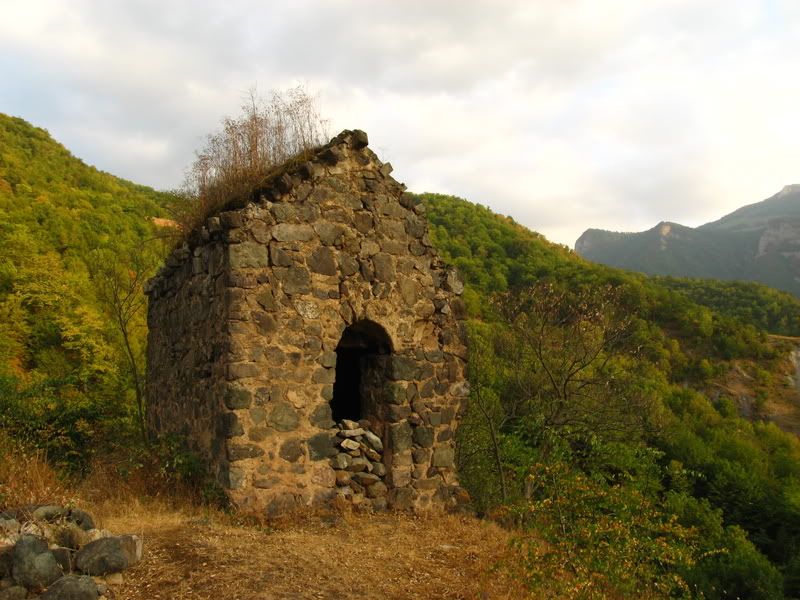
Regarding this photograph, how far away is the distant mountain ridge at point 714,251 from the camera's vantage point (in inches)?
2463

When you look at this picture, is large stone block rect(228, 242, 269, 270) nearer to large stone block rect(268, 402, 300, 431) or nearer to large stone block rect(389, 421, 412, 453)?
large stone block rect(268, 402, 300, 431)

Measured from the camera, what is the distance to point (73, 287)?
21688 mm

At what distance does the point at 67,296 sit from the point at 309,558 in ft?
64.8

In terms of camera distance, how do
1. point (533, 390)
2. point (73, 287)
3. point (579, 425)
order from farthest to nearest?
point (73, 287), point (533, 390), point (579, 425)

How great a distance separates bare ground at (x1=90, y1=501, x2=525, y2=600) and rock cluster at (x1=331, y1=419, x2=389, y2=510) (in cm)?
28

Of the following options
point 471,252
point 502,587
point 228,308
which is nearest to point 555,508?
point 502,587

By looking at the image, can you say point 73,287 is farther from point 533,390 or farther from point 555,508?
point 555,508

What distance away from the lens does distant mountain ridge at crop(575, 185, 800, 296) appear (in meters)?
62.6

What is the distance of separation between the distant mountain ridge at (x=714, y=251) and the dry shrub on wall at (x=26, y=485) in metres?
59.8

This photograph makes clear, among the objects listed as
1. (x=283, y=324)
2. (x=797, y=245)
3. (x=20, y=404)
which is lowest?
(x=20, y=404)

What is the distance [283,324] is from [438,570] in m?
2.80

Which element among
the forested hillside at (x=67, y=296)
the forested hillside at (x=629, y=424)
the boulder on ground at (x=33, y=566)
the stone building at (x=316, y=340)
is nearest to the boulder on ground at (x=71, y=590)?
the boulder on ground at (x=33, y=566)

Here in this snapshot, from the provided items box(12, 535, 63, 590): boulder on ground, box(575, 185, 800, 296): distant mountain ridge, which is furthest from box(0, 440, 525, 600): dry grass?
box(575, 185, 800, 296): distant mountain ridge

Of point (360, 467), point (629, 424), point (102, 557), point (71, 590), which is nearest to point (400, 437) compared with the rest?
point (360, 467)
